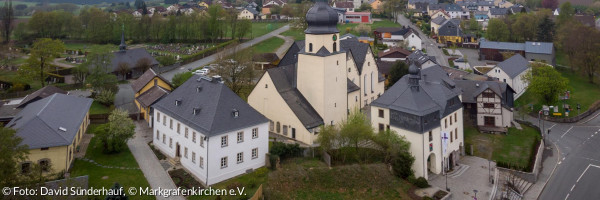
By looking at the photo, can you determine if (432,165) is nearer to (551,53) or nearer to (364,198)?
(364,198)

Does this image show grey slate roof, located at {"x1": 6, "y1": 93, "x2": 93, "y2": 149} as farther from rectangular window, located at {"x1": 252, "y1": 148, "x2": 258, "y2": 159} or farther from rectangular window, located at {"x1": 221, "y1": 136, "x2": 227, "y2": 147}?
rectangular window, located at {"x1": 252, "y1": 148, "x2": 258, "y2": 159}

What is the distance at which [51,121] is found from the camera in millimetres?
34188

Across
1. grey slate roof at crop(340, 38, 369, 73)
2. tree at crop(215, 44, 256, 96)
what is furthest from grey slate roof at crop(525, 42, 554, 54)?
tree at crop(215, 44, 256, 96)

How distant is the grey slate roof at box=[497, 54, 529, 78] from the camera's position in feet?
207

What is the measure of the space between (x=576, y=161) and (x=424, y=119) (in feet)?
63.5

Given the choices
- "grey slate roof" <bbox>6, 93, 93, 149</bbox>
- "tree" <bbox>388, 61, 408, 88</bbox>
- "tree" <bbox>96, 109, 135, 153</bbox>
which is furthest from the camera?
"tree" <bbox>388, 61, 408, 88</bbox>

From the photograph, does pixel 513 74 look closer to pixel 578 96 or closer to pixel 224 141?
pixel 578 96

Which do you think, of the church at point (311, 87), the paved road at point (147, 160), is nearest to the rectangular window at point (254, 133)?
the church at point (311, 87)

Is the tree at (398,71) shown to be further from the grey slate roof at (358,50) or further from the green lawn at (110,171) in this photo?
the green lawn at (110,171)

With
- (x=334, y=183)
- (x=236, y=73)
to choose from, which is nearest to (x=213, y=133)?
(x=334, y=183)

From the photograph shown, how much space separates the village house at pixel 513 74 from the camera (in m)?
62.8

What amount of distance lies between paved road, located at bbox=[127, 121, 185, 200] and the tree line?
5737 cm

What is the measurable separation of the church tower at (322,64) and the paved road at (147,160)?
15.5m

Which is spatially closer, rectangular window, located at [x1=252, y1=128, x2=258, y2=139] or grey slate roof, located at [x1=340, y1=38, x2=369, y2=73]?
rectangular window, located at [x1=252, y1=128, x2=258, y2=139]
